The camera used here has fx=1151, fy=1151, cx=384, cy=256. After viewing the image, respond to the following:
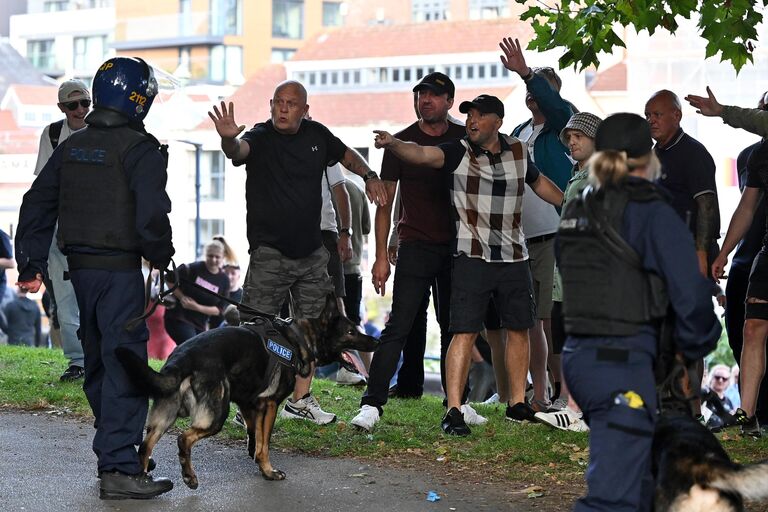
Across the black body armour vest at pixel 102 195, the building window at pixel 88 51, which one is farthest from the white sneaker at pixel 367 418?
the building window at pixel 88 51

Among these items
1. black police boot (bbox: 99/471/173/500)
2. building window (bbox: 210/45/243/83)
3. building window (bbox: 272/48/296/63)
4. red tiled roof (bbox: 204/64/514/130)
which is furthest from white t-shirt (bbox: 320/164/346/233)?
building window (bbox: 272/48/296/63)

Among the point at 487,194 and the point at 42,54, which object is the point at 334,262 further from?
the point at 42,54

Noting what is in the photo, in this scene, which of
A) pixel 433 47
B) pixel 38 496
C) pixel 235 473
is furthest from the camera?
pixel 433 47

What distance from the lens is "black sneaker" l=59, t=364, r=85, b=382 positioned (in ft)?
30.6

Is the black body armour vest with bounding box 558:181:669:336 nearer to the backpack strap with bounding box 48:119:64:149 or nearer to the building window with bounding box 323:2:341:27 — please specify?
the backpack strap with bounding box 48:119:64:149

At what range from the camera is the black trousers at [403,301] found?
7859 mm

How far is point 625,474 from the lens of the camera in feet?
13.5

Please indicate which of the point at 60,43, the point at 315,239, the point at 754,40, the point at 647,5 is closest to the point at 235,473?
the point at 315,239

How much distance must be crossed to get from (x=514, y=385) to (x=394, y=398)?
167cm

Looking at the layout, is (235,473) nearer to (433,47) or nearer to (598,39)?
(598,39)

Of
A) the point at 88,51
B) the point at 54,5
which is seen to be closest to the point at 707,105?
the point at 88,51

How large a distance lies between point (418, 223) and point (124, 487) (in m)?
3.09

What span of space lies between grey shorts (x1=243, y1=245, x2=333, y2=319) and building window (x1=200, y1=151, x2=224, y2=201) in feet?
121

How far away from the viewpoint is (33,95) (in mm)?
47406
